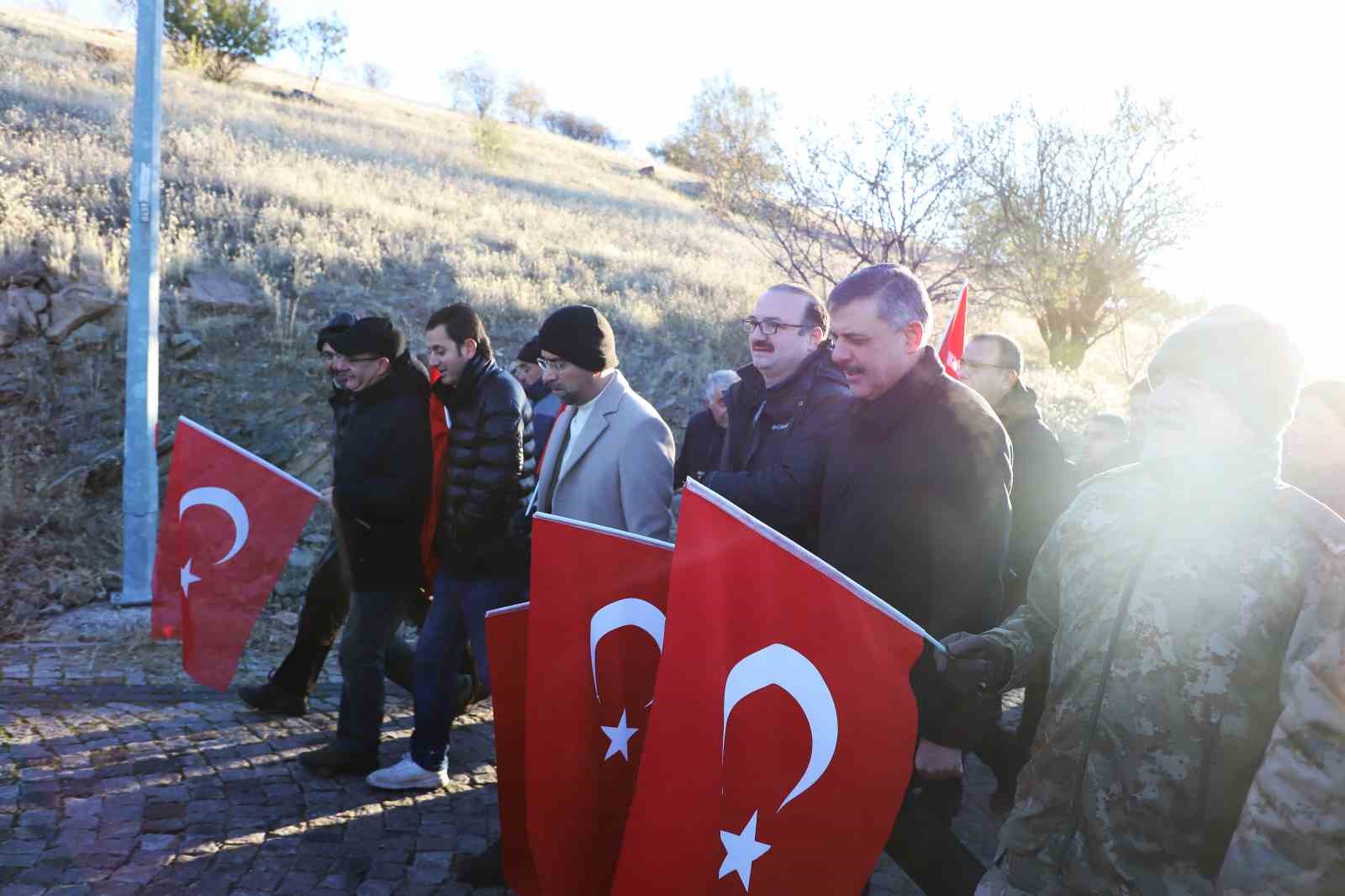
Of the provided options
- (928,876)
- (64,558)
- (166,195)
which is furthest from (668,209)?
(928,876)

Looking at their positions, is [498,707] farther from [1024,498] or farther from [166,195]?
[166,195]

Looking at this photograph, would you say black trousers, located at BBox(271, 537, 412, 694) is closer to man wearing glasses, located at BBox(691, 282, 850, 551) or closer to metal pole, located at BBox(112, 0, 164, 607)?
metal pole, located at BBox(112, 0, 164, 607)

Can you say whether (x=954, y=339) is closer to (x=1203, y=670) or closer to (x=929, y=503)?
(x=929, y=503)

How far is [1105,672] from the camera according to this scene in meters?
2.42

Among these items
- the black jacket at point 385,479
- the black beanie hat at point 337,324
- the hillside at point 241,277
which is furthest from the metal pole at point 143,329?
the black jacket at point 385,479

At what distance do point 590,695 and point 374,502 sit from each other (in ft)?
6.05

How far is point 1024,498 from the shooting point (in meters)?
5.91

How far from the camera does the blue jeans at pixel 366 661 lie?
522cm

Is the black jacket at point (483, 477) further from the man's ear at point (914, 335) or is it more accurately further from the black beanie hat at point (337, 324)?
the man's ear at point (914, 335)

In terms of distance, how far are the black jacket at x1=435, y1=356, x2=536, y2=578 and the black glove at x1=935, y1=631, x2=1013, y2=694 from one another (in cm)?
278

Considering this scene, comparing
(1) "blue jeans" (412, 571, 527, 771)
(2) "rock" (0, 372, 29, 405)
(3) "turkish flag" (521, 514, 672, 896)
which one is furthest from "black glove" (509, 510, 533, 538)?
(2) "rock" (0, 372, 29, 405)

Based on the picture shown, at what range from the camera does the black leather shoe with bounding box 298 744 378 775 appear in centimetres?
534

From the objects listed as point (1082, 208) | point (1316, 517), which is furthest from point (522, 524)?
point (1082, 208)

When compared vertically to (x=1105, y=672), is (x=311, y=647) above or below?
below
